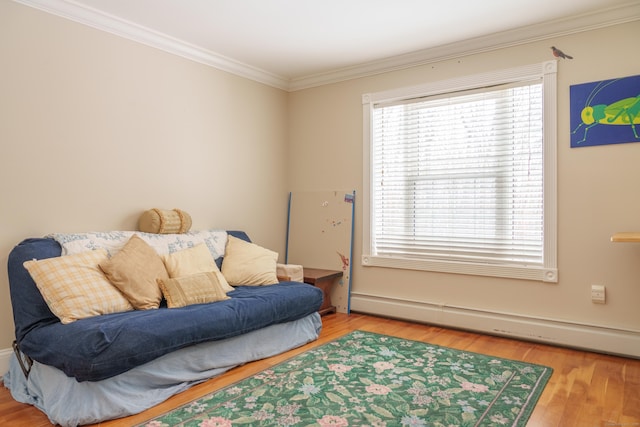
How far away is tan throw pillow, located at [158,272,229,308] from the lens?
2.90 meters

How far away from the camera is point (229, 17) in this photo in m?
3.29

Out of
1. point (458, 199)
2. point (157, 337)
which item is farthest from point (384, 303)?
point (157, 337)

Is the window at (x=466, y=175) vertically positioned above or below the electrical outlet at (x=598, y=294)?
above

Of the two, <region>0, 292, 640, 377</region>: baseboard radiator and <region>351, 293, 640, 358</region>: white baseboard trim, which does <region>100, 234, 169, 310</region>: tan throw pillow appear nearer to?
<region>0, 292, 640, 377</region>: baseboard radiator

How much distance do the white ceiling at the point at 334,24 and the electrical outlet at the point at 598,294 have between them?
1.88 metres

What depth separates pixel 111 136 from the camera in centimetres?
333

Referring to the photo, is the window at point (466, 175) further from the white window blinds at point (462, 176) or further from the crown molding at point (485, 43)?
the crown molding at point (485, 43)

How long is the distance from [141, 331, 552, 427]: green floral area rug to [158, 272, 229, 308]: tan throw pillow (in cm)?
61

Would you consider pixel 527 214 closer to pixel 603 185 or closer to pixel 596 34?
pixel 603 185

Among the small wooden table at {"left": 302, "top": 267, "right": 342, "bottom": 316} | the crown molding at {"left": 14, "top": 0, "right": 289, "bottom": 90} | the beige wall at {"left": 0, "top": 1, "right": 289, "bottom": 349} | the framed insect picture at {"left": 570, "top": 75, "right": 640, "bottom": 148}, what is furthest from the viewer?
the small wooden table at {"left": 302, "top": 267, "right": 342, "bottom": 316}

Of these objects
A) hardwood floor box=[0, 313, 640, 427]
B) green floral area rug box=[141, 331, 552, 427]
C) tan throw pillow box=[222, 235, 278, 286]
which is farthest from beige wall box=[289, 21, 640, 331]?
tan throw pillow box=[222, 235, 278, 286]

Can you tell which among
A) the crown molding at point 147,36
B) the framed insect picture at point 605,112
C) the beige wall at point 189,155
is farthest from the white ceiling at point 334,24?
the framed insect picture at point 605,112

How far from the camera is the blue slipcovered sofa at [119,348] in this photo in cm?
218

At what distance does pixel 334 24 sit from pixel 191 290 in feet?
7.21
